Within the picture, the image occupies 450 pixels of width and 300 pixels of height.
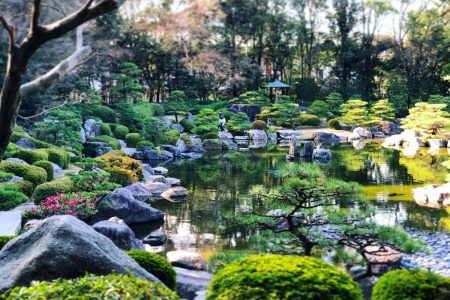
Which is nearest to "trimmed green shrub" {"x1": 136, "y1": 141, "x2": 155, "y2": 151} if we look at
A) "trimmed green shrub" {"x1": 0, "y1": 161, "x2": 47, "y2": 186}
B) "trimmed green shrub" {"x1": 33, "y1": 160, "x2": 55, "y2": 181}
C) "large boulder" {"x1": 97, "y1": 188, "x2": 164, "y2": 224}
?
"trimmed green shrub" {"x1": 33, "y1": 160, "x2": 55, "y2": 181}

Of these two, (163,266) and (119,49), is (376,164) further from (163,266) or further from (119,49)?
(119,49)

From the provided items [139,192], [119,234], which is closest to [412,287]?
[119,234]

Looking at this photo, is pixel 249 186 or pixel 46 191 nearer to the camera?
pixel 46 191

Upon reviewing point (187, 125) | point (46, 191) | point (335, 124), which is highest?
point (335, 124)

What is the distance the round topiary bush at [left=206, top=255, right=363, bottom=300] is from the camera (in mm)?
3131

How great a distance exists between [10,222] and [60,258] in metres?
5.30

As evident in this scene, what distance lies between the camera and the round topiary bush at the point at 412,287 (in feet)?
11.3

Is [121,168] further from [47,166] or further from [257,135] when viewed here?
[257,135]

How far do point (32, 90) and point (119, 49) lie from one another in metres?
27.1

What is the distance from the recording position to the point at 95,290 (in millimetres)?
3057

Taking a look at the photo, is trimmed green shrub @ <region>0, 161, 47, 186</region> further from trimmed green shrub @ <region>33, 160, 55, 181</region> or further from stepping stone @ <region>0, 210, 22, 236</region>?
stepping stone @ <region>0, 210, 22, 236</region>

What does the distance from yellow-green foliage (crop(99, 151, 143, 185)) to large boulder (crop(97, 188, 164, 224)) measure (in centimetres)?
268

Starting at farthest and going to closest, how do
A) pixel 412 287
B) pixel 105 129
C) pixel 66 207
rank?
pixel 105 129, pixel 66 207, pixel 412 287

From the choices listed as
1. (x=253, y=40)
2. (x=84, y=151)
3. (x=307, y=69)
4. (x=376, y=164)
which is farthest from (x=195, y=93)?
(x=376, y=164)
